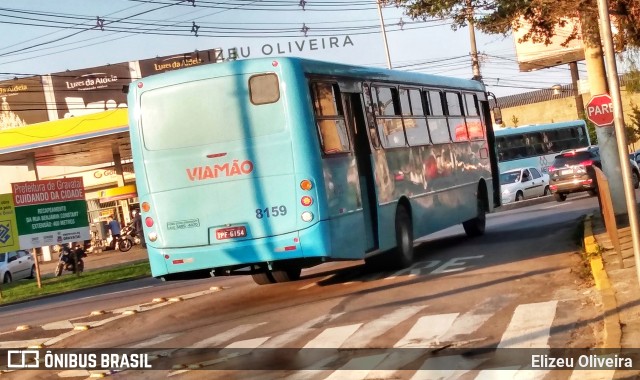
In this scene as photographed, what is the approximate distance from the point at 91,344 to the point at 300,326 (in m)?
2.85

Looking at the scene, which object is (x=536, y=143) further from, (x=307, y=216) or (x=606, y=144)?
(x=307, y=216)

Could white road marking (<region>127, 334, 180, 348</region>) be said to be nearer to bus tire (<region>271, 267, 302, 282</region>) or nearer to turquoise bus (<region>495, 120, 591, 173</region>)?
bus tire (<region>271, 267, 302, 282</region>)

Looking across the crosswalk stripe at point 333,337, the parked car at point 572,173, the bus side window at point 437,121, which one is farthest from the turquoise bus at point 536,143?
the crosswalk stripe at point 333,337

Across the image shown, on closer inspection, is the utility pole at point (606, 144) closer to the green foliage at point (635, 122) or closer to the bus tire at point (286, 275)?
the bus tire at point (286, 275)

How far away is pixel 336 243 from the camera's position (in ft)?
46.7

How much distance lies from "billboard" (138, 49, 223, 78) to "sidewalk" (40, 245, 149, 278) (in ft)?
54.3

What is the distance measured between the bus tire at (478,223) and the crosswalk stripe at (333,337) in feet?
37.2

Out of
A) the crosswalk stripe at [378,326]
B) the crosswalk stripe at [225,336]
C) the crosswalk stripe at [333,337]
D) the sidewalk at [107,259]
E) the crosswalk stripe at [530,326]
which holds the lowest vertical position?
the sidewalk at [107,259]

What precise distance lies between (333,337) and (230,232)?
3573 mm

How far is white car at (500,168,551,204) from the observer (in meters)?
44.2

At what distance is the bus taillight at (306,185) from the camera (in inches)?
547

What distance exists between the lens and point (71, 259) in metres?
33.6

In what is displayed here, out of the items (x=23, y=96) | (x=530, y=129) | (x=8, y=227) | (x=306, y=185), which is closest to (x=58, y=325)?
(x=306, y=185)

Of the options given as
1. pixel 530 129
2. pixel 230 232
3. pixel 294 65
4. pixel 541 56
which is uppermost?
pixel 541 56
